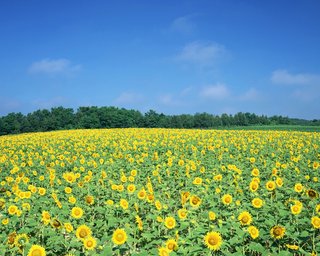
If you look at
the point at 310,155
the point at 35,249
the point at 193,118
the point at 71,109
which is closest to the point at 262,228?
the point at 35,249

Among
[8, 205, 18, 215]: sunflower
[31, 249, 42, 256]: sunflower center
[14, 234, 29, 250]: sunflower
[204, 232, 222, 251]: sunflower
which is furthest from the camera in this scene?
[8, 205, 18, 215]: sunflower

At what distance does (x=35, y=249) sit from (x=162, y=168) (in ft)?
22.8

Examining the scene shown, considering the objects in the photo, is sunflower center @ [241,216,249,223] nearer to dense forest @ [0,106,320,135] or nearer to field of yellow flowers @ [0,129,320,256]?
field of yellow flowers @ [0,129,320,256]

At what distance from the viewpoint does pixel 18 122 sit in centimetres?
6275

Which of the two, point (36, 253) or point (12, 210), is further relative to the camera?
point (12, 210)

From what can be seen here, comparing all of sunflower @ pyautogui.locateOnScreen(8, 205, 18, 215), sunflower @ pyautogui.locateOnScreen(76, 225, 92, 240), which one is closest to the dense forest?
sunflower @ pyautogui.locateOnScreen(8, 205, 18, 215)

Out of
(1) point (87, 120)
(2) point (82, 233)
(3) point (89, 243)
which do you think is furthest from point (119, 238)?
(1) point (87, 120)

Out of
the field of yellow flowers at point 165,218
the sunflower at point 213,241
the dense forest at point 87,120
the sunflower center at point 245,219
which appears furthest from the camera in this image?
the dense forest at point 87,120

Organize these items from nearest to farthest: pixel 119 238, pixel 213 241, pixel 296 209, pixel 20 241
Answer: pixel 213 241 < pixel 119 238 < pixel 20 241 < pixel 296 209

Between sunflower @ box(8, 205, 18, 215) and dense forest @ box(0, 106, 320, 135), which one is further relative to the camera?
dense forest @ box(0, 106, 320, 135)

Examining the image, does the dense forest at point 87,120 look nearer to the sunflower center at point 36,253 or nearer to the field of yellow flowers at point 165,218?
the field of yellow flowers at point 165,218

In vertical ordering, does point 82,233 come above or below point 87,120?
below

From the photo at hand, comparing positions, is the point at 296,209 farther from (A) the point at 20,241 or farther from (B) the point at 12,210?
(B) the point at 12,210

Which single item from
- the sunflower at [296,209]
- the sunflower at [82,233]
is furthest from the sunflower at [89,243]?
the sunflower at [296,209]
